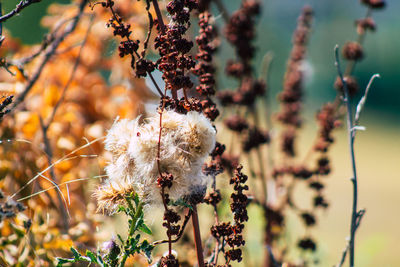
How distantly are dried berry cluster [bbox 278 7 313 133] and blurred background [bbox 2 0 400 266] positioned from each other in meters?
0.39

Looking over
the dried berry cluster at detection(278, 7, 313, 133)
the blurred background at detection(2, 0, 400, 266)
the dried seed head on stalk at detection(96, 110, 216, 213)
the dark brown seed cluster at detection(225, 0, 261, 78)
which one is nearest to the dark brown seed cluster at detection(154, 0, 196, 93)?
the dried seed head on stalk at detection(96, 110, 216, 213)

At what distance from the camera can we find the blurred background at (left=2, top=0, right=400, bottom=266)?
2730mm

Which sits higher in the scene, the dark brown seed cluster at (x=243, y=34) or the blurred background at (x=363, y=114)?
the blurred background at (x=363, y=114)

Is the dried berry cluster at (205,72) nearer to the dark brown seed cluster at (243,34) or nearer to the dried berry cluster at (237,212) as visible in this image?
the dried berry cluster at (237,212)

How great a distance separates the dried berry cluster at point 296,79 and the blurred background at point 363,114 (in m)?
0.39

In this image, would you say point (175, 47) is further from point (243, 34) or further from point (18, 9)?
point (243, 34)

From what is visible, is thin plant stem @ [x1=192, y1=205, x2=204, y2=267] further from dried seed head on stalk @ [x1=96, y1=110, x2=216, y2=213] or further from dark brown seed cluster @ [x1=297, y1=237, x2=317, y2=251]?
dark brown seed cluster @ [x1=297, y1=237, x2=317, y2=251]

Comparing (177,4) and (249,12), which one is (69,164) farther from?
(177,4)

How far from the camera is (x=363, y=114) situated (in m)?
5.71

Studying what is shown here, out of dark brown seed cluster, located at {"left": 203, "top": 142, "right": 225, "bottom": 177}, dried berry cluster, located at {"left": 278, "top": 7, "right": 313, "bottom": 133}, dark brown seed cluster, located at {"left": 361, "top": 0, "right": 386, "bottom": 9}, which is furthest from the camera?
dried berry cluster, located at {"left": 278, "top": 7, "right": 313, "bottom": 133}

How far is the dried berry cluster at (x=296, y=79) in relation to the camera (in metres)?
1.24

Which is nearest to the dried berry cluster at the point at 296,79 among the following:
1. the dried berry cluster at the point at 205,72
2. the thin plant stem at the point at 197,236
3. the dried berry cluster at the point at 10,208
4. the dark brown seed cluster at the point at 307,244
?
the dark brown seed cluster at the point at 307,244

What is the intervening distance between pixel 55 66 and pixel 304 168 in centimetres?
95

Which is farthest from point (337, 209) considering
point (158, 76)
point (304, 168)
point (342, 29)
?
point (342, 29)
